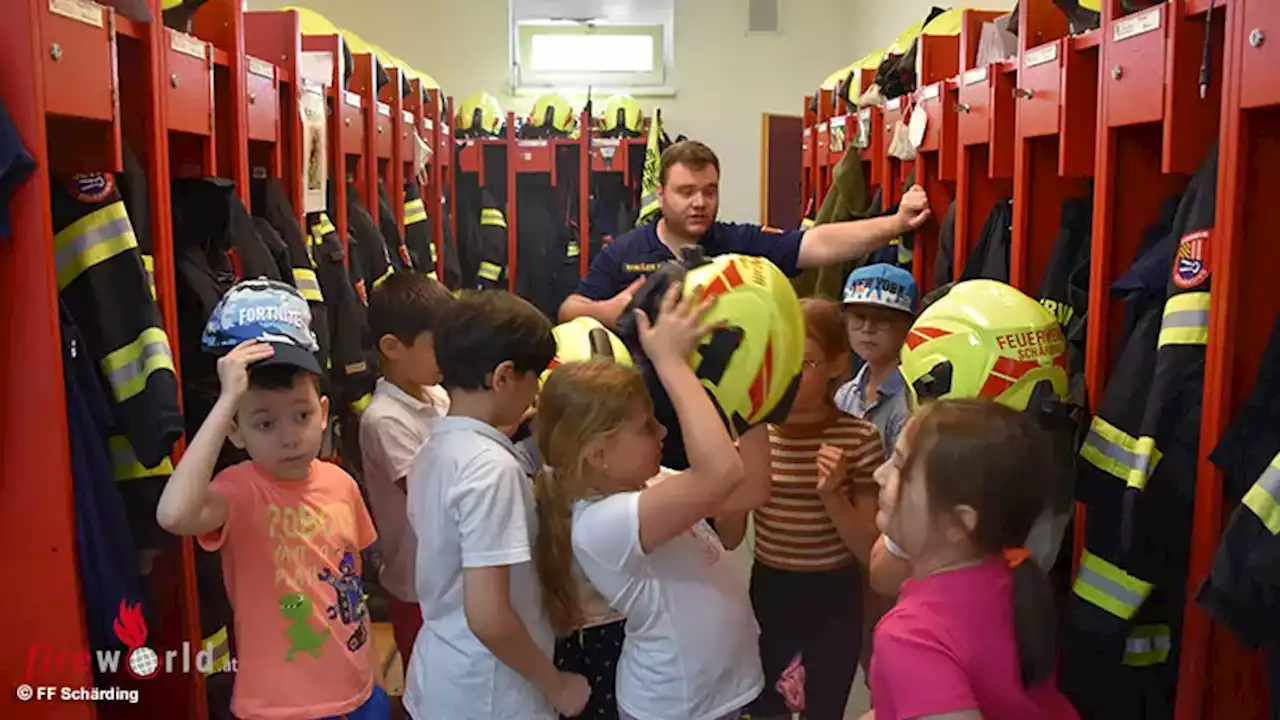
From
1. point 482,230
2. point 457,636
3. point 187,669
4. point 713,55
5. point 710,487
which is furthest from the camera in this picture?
point 713,55

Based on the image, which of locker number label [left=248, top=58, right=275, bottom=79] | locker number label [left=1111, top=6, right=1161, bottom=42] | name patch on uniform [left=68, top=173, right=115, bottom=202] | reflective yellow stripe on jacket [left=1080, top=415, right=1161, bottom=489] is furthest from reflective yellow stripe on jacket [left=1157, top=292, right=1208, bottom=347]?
locker number label [left=248, top=58, right=275, bottom=79]

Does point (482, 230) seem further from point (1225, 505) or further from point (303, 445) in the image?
point (1225, 505)

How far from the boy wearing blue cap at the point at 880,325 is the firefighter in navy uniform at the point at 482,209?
568 centimetres

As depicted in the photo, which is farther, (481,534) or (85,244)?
(85,244)

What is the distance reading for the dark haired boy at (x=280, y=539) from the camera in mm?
2016

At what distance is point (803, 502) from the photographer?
99.0 inches

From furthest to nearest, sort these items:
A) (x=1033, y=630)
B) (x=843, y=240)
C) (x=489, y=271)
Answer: (x=489, y=271) → (x=843, y=240) → (x=1033, y=630)

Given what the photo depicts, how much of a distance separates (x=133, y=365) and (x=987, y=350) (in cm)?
158

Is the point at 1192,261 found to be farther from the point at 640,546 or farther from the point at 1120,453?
the point at 640,546

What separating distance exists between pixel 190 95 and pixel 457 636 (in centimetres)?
149

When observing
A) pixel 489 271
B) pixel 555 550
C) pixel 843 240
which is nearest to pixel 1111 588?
pixel 555 550

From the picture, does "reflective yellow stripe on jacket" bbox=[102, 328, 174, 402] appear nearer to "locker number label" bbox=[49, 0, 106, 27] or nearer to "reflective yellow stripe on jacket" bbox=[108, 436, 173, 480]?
"reflective yellow stripe on jacket" bbox=[108, 436, 173, 480]

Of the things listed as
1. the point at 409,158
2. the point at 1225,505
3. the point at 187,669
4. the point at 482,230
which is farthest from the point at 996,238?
the point at 482,230

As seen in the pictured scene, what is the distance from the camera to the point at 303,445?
6.79 feet
